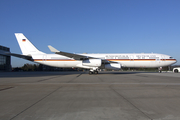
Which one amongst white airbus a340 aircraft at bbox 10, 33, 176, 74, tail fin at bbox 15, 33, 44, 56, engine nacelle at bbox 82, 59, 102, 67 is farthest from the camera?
tail fin at bbox 15, 33, 44, 56

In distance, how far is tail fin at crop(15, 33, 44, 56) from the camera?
2405cm

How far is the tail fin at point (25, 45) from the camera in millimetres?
24047

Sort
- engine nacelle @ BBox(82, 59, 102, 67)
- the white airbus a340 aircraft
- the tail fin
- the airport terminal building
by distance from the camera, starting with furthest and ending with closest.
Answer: the airport terminal building → the tail fin → the white airbus a340 aircraft → engine nacelle @ BBox(82, 59, 102, 67)

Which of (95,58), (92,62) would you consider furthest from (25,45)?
(95,58)

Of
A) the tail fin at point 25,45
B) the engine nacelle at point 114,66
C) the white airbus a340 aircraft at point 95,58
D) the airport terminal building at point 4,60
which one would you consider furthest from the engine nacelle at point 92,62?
the airport terminal building at point 4,60

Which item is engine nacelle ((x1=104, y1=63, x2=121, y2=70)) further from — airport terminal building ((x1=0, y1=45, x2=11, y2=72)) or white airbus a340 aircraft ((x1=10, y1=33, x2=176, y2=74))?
airport terminal building ((x1=0, y1=45, x2=11, y2=72))

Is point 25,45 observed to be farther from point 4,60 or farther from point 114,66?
point 4,60

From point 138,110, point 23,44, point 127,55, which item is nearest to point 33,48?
point 23,44

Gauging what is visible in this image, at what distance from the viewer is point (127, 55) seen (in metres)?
22.9

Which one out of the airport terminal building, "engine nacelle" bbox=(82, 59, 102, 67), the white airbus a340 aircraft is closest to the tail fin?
the white airbus a340 aircraft

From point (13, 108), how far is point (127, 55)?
20442 mm

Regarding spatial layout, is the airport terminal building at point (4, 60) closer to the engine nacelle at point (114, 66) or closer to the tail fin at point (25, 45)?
the tail fin at point (25, 45)

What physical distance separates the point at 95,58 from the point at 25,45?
1220cm

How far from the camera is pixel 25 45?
24062mm
